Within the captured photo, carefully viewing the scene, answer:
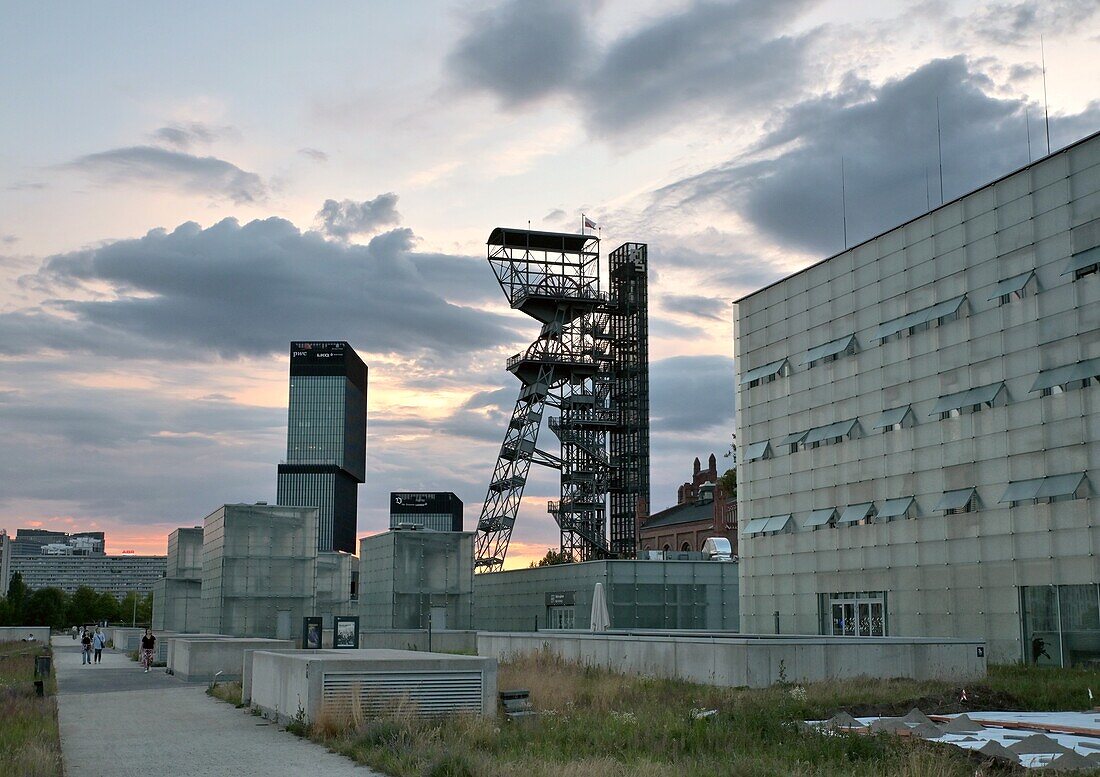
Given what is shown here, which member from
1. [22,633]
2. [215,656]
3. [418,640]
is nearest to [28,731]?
[215,656]

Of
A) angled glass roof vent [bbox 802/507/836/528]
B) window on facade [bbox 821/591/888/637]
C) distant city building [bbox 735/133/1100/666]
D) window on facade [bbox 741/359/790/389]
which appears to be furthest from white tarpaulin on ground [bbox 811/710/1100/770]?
window on facade [bbox 741/359/790/389]

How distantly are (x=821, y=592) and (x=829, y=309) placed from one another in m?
12.1

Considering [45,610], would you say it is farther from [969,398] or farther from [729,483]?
[969,398]

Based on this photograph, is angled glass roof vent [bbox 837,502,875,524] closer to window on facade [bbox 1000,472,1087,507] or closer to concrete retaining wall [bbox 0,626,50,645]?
window on facade [bbox 1000,472,1087,507]

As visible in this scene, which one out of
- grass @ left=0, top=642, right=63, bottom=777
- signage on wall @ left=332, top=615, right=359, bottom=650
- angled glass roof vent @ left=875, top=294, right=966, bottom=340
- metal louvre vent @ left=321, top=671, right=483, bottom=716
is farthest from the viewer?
angled glass roof vent @ left=875, top=294, right=966, bottom=340

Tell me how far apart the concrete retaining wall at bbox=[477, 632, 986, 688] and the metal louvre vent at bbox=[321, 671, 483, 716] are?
845 cm

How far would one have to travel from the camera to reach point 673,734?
18.1 metres

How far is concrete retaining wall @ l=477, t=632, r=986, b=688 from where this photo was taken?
1064 inches

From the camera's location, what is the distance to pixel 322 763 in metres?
17.0

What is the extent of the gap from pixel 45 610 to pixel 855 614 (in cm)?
16024

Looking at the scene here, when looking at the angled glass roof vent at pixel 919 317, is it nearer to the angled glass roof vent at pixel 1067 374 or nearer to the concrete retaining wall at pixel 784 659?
the angled glass roof vent at pixel 1067 374

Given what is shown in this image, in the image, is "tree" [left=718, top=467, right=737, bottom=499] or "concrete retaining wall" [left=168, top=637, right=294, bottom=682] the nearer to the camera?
"concrete retaining wall" [left=168, top=637, right=294, bottom=682]

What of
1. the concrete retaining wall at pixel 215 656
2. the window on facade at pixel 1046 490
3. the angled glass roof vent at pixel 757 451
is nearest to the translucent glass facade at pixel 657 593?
the angled glass roof vent at pixel 757 451

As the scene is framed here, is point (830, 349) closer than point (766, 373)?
Yes
